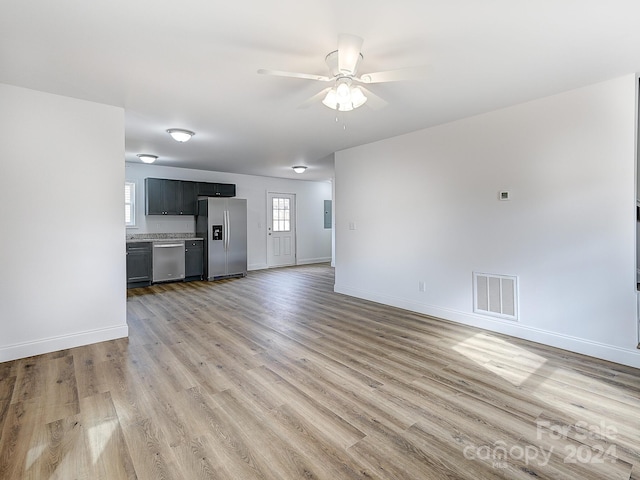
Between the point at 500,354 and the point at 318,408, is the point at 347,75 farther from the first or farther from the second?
the point at 500,354

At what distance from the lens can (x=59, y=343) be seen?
10.4 feet

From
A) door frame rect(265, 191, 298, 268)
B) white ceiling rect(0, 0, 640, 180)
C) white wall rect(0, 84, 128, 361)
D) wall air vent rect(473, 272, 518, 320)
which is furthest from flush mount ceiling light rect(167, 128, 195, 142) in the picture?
door frame rect(265, 191, 298, 268)

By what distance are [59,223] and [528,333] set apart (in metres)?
4.85

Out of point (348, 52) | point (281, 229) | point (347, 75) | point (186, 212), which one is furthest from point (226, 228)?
point (348, 52)

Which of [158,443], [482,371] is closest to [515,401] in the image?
[482,371]

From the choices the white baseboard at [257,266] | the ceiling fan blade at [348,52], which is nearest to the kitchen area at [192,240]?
the white baseboard at [257,266]

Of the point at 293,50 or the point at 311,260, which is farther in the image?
the point at 311,260

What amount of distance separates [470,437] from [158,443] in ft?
5.84

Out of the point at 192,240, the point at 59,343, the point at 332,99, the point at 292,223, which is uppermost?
the point at 332,99

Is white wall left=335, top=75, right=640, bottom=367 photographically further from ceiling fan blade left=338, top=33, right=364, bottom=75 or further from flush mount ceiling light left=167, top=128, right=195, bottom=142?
flush mount ceiling light left=167, top=128, right=195, bottom=142

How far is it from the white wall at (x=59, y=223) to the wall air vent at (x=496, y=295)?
4024 millimetres

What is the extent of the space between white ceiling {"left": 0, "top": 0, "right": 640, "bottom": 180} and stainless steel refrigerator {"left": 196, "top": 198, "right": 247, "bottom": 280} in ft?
11.1

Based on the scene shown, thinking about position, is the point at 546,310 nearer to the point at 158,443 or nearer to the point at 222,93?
the point at 158,443

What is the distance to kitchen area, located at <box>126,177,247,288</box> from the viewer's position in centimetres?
640
